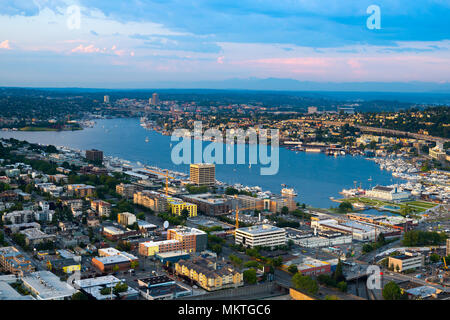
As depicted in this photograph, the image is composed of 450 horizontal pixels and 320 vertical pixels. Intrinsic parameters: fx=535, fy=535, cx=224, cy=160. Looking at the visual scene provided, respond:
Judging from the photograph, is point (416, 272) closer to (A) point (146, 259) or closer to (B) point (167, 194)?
(A) point (146, 259)

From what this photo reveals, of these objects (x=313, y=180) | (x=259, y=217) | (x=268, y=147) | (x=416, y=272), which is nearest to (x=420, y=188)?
(x=313, y=180)

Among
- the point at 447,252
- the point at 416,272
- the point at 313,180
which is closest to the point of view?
the point at 416,272

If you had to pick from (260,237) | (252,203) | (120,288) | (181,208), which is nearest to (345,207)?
(252,203)

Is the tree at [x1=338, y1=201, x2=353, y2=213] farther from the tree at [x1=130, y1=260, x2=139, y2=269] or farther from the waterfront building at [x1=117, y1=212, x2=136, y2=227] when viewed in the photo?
the tree at [x1=130, y1=260, x2=139, y2=269]

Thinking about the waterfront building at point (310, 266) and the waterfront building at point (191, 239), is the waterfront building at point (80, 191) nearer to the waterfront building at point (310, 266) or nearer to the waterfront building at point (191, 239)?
the waterfront building at point (191, 239)

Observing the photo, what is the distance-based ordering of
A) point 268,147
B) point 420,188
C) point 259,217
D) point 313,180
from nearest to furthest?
1. point 259,217
2. point 420,188
3. point 313,180
4. point 268,147

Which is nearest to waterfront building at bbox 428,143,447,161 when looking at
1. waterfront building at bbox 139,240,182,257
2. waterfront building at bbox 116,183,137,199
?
waterfront building at bbox 116,183,137,199
